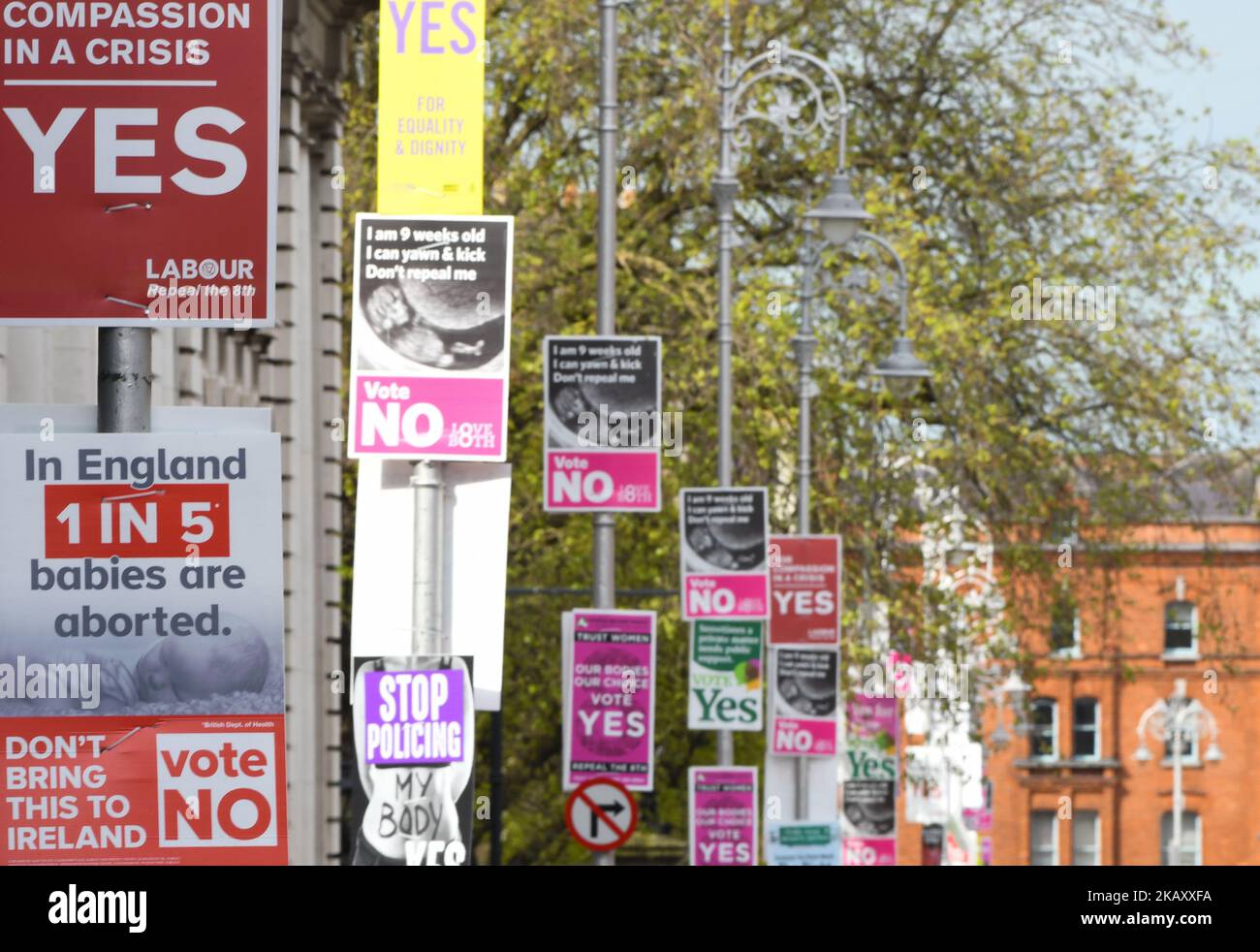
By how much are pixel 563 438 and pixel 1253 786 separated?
70.4m

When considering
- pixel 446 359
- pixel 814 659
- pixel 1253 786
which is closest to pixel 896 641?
pixel 814 659

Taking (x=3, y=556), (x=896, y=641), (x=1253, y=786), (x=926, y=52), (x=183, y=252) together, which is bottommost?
(x=1253, y=786)

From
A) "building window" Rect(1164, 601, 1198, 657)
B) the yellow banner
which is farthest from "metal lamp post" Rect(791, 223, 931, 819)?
"building window" Rect(1164, 601, 1198, 657)

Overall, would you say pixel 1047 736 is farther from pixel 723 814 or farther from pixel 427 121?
pixel 427 121

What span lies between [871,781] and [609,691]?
1407 cm

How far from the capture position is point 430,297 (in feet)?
37.6

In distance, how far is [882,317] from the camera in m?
32.2

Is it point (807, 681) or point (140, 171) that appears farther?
point (807, 681)

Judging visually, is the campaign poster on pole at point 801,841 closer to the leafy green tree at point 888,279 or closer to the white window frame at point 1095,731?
the leafy green tree at point 888,279

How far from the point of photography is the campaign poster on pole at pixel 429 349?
1137 cm

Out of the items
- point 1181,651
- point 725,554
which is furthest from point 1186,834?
point 725,554

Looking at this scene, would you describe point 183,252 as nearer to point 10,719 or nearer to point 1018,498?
point 10,719

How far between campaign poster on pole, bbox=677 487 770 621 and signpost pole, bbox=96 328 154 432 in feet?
59.5
